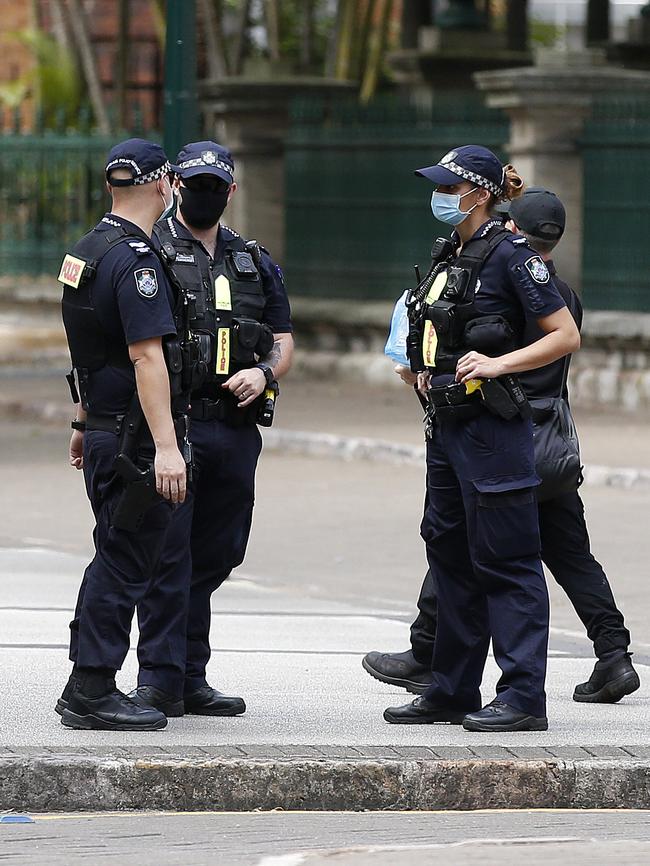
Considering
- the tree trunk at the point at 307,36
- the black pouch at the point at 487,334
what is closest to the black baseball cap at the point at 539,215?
the black pouch at the point at 487,334

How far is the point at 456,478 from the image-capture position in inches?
277

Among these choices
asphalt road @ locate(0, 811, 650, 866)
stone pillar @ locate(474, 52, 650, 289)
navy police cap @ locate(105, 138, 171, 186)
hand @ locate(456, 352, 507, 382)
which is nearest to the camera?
asphalt road @ locate(0, 811, 650, 866)

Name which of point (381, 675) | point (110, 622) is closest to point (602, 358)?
point (381, 675)

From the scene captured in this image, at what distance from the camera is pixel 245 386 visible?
696cm

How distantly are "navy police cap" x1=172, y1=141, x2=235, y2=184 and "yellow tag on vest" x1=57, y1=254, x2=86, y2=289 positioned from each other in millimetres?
548

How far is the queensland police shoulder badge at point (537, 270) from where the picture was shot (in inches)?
267

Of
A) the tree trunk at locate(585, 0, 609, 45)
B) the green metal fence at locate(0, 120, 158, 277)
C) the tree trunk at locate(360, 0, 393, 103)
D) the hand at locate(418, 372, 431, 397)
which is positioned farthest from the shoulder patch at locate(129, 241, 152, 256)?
the tree trunk at locate(585, 0, 609, 45)

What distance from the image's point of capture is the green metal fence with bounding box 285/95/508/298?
66.1 ft

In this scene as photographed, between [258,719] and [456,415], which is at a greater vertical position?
[456,415]

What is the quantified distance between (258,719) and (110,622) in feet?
2.32

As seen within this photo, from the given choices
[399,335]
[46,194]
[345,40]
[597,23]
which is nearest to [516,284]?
[399,335]

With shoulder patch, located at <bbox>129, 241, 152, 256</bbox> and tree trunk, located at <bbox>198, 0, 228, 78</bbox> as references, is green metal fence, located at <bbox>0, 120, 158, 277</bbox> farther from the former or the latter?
shoulder patch, located at <bbox>129, 241, 152, 256</bbox>

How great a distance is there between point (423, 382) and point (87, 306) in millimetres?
1184

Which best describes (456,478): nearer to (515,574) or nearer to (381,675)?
(515,574)
